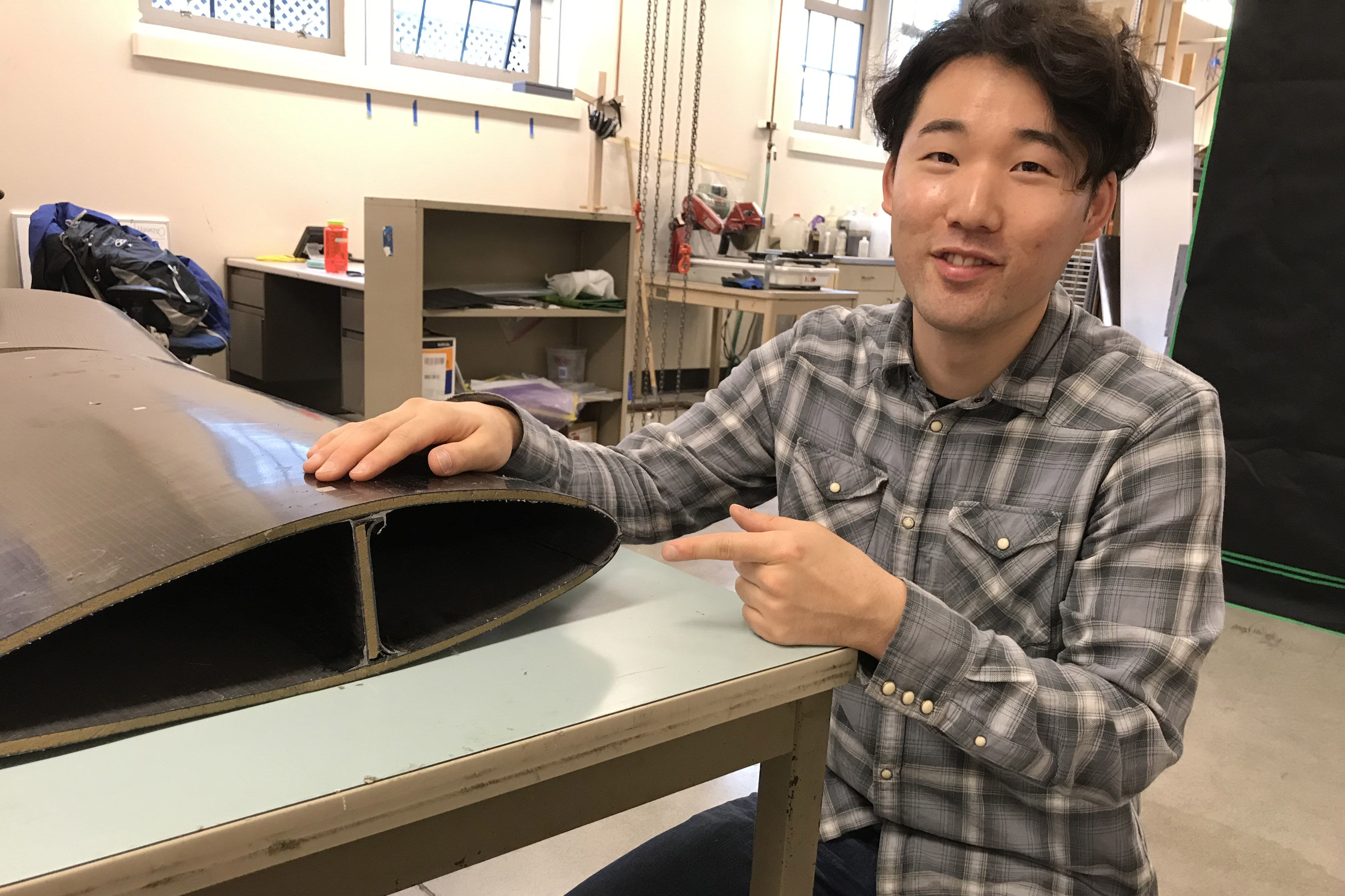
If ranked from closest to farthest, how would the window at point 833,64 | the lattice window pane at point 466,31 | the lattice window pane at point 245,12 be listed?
the lattice window pane at point 245,12, the lattice window pane at point 466,31, the window at point 833,64

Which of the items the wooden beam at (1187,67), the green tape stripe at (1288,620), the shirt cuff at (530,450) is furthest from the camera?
the wooden beam at (1187,67)

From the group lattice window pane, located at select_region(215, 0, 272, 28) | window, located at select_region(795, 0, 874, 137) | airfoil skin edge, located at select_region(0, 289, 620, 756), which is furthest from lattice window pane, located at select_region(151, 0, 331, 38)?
airfoil skin edge, located at select_region(0, 289, 620, 756)

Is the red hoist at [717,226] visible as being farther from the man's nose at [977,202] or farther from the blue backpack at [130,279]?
the man's nose at [977,202]

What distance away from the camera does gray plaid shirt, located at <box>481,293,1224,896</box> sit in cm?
71

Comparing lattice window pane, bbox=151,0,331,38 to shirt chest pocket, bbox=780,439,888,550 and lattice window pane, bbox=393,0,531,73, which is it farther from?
shirt chest pocket, bbox=780,439,888,550

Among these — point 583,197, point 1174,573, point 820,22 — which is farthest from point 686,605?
point 820,22

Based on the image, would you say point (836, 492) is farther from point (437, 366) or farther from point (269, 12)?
point (269, 12)

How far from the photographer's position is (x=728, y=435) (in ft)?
3.61

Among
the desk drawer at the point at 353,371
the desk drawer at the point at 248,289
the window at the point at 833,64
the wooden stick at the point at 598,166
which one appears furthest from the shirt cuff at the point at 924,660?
the window at the point at 833,64

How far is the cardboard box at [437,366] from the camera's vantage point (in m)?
2.99

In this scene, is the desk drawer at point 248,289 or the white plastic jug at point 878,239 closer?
the desk drawer at point 248,289

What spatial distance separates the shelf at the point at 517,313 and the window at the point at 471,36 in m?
1.64

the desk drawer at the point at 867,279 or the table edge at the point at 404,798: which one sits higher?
the desk drawer at the point at 867,279

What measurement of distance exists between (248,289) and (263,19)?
1130 mm
